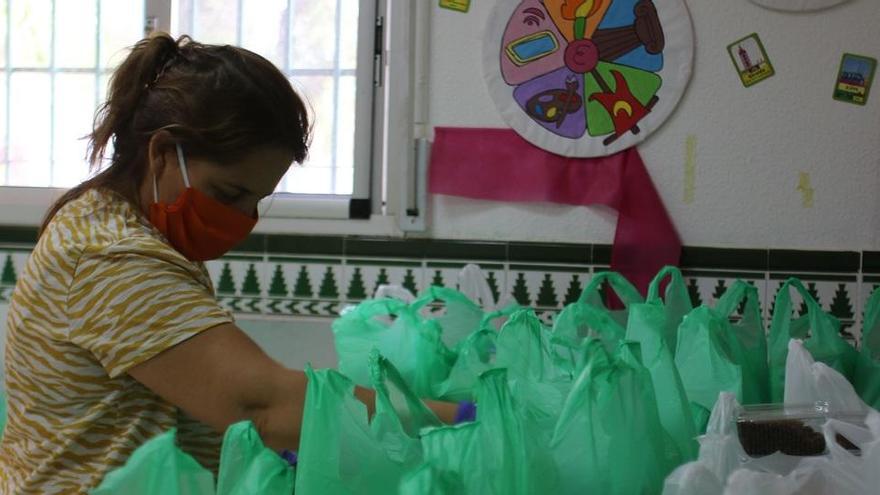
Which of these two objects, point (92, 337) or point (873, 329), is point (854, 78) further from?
point (92, 337)

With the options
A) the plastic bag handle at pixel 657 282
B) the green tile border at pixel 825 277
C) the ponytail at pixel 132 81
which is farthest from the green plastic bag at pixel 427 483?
the green tile border at pixel 825 277

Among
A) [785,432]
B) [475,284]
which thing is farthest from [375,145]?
[785,432]

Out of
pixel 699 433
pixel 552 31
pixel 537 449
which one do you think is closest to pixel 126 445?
pixel 537 449

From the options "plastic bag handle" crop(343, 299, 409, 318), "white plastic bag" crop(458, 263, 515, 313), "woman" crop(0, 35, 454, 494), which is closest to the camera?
"woman" crop(0, 35, 454, 494)

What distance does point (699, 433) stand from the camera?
994 millimetres

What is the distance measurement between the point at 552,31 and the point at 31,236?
1.23 meters

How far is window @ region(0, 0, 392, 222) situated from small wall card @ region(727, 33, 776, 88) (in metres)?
0.76

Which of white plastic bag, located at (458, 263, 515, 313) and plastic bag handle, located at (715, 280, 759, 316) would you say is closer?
plastic bag handle, located at (715, 280, 759, 316)

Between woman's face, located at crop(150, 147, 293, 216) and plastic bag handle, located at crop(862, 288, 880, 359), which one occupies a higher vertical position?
woman's face, located at crop(150, 147, 293, 216)

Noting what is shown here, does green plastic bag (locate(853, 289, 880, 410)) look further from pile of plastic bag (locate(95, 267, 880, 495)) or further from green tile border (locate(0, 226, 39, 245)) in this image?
green tile border (locate(0, 226, 39, 245))

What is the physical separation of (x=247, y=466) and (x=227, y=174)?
0.42 meters

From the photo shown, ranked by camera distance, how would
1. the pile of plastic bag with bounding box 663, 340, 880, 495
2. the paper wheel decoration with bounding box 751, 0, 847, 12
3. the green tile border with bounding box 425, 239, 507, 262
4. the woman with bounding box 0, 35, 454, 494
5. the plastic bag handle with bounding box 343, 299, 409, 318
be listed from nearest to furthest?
the pile of plastic bag with bounding box 663, 340, 880, 495
the woman with bounding box 0, 35, 454, 494
the plastic bag handle with bounding box 343, 299, 409, 318
the paper wheel decoration with bounding box 751, 0, 847, 12
the green tile border with bounding box 425, 239, 507, 262

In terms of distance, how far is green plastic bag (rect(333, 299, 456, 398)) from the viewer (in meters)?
1.38

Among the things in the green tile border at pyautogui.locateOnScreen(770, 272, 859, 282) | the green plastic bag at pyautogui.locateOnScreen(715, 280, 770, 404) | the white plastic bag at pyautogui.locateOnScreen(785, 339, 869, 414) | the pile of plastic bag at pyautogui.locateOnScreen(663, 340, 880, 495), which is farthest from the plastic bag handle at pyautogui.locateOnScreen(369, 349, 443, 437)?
the green tile border at pyautogui.locateOnScreen(770, 272, 859, 282)
